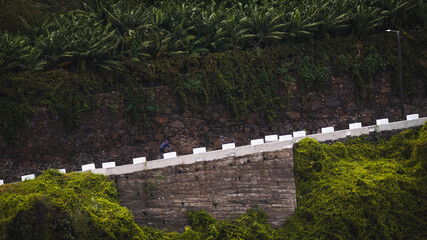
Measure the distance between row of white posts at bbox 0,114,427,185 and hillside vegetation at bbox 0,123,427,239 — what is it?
1.19 ft

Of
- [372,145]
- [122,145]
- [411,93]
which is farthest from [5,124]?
[411,93]

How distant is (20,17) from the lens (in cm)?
2925

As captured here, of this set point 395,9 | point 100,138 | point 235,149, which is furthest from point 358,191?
point 395,9

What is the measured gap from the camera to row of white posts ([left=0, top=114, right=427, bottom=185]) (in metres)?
23.8

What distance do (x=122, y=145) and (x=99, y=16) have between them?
23.3 ft

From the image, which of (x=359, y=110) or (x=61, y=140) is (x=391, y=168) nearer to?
(x=359, y=110)

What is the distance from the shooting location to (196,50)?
30.3m

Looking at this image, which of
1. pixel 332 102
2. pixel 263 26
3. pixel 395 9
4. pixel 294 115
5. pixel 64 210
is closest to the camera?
pixel 64 210

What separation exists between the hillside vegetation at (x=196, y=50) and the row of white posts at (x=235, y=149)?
442 centimetres

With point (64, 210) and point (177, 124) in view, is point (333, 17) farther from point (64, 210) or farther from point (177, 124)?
point (64, 210)

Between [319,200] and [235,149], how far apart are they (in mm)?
3600

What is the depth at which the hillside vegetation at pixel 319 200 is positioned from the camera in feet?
67.4

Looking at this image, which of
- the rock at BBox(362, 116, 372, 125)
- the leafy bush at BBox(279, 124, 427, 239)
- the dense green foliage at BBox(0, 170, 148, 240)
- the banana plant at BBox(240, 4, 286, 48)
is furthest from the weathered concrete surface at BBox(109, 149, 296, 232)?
the rock at BBox(362, 116, 372, 125)

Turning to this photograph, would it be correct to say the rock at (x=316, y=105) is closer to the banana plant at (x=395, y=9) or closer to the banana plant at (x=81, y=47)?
the banana plant at (x=395, y=9)
